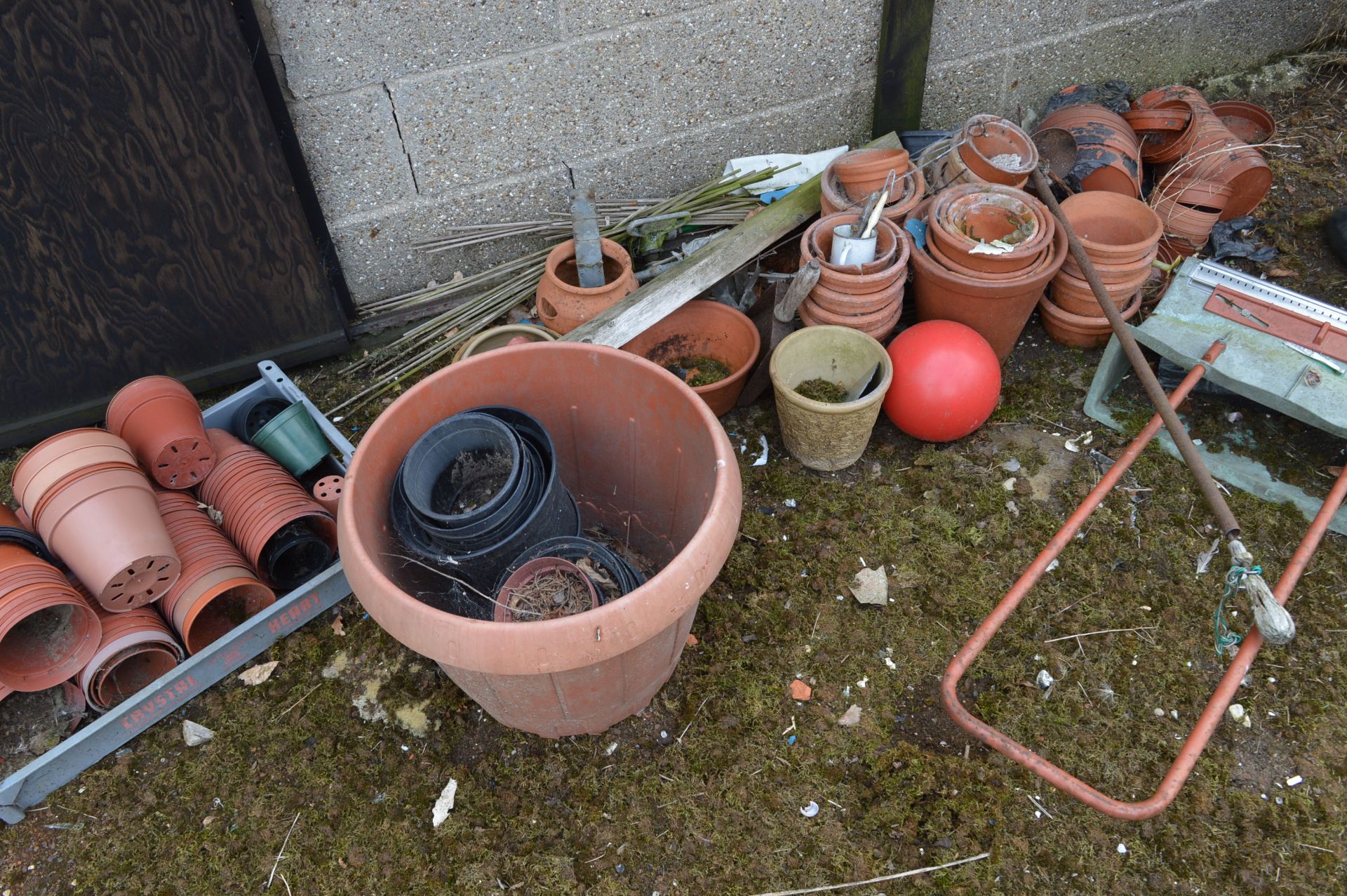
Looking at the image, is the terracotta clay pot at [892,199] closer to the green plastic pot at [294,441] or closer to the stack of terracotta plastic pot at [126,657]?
the green plastic pot at [294,441]

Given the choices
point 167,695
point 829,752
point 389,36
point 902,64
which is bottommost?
point 829,752

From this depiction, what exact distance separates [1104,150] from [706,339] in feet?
6.32

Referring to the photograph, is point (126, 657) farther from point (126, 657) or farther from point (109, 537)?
point (109, 537)

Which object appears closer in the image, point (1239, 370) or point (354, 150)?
point (1239, 370)

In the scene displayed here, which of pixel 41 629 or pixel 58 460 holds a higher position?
pixel 58 460

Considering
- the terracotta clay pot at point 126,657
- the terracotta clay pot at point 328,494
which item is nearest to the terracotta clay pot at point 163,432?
the terracotta clay pot at point 328,494

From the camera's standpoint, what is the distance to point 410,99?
2.91 meters

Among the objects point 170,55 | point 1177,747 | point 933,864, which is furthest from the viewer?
point 170,55

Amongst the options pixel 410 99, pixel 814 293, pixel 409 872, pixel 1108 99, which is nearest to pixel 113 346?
pixel 410 99

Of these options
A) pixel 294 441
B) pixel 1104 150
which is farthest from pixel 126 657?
pixel 1104 150

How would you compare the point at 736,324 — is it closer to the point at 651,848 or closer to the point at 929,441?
the point at 929,441

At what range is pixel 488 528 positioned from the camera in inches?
77.7

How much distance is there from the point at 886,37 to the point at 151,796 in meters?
3.87

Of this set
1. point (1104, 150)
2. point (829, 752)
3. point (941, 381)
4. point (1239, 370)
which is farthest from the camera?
point (1104, 150)
